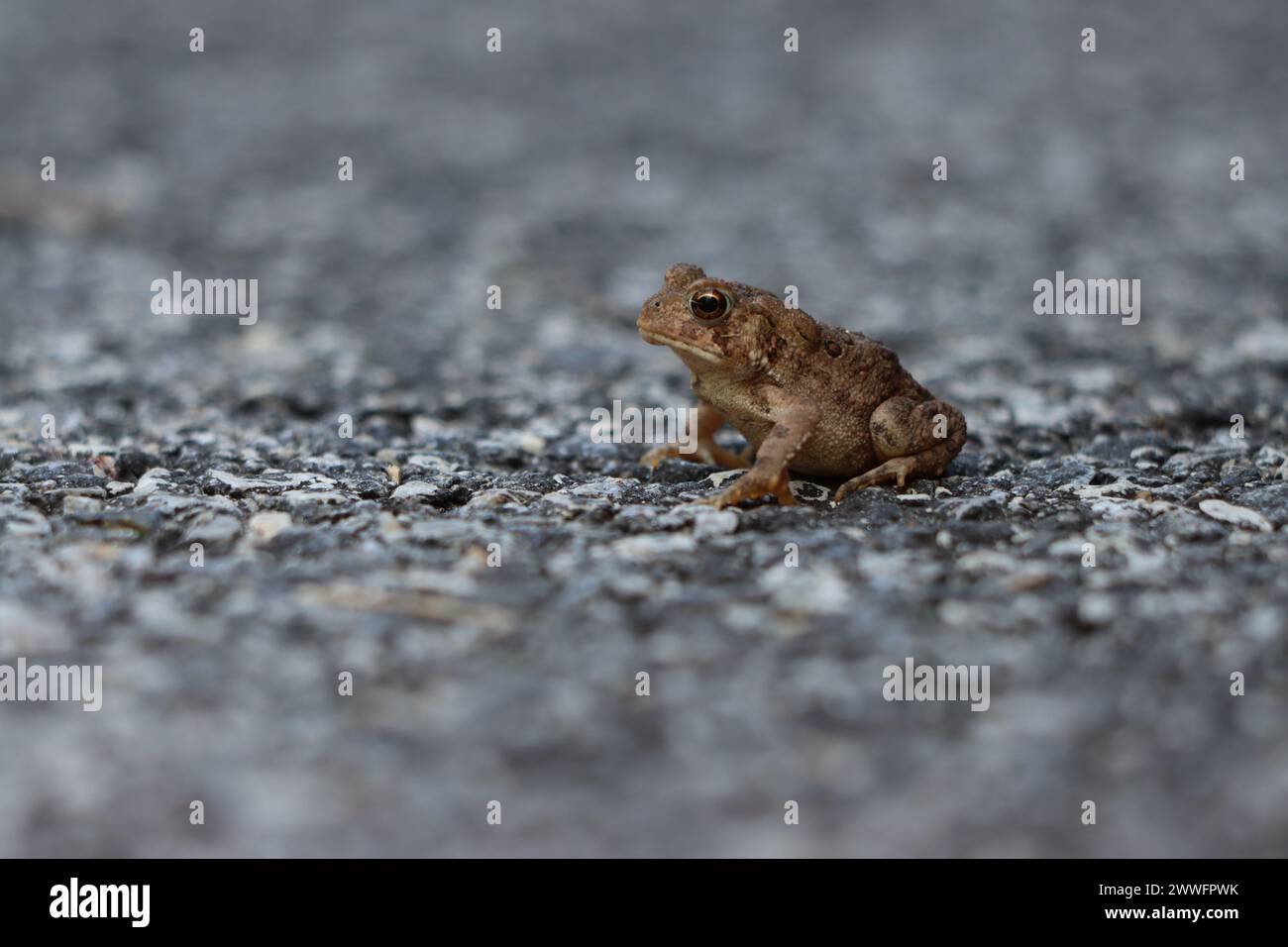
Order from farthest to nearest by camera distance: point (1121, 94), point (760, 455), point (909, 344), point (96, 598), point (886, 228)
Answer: point (1121, 94), point (886, 228), point (909, 344), point (760, 455), point (96, 598)

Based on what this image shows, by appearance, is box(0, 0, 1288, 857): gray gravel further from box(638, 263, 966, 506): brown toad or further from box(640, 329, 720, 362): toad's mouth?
box(640, 329, 720, 362): toad's mouth

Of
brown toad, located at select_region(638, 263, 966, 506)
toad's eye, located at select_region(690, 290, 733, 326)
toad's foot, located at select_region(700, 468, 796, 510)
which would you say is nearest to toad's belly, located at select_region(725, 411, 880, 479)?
brown toad, located at select_region(638, 263, 966, 506)

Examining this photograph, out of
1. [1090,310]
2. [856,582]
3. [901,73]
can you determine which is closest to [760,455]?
[856,582]

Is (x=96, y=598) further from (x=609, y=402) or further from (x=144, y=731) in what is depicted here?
(x=609, y=402)

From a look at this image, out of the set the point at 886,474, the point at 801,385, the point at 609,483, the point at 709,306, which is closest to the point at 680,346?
the point at 709,306

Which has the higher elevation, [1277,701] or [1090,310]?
[1090,310]

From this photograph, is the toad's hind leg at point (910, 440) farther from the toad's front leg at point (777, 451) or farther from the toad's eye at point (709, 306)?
the toad's eye at point (709, 306)

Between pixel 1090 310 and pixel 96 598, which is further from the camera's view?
pixel 1090 310
